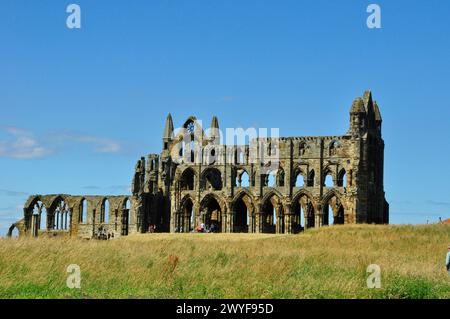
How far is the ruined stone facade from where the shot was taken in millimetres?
61875

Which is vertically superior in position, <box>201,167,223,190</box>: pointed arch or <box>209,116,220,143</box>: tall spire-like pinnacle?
<box>209,116,220,143</box>: tall spire-like pinnacle

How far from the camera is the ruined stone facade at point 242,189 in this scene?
6188 cm

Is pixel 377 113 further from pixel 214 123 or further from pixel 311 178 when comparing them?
pixel 214 123

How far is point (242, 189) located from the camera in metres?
65.4

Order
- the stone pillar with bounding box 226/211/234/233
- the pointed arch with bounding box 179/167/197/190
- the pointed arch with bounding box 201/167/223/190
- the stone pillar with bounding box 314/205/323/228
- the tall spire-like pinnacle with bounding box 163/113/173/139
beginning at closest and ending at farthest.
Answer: the stone pillar with bounding box 314/205/323/228 < the stone pillar with bounding box 226/211/234/233 < the pointed arch with bounding box 201/167/223/190 < the pointed arch with bounding box 179/167/197/190 < the tall spire-like pinnacle with bounding box 163/113/173/139

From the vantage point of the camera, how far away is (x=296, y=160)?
6481 centimetres

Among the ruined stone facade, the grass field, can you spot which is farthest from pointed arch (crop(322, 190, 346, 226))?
the grass field

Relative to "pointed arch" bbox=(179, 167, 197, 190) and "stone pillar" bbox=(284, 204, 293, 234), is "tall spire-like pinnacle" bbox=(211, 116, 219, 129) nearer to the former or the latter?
"pointed arch" bbox=(179, 167, 197, 190)

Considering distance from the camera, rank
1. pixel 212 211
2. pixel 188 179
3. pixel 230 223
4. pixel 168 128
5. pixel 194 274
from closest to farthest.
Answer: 1. pixel 194 274
2. pixel 230 223
3. pixel 188 179
4. pixel 212 211
5. pixel 168 128

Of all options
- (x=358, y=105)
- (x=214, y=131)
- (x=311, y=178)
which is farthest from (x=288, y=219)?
(x=214, y=131)

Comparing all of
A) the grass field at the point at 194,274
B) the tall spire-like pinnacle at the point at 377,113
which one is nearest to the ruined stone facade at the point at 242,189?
the tall spire-like pinnacle at the point at 377,113

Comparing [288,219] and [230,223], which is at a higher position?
[288,219]
